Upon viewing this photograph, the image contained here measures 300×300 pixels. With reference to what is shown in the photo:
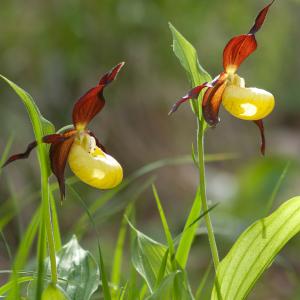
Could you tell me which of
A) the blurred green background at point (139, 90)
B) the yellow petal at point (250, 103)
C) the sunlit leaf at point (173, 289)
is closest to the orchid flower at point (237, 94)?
the yellow petal at point (250, 103)

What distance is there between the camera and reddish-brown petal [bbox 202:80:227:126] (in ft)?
3.62

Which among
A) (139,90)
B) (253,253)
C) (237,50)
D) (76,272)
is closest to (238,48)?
(237,50)

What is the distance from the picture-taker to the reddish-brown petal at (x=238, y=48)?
3.69ft

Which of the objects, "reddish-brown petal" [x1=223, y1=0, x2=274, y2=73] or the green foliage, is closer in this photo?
the green foliage

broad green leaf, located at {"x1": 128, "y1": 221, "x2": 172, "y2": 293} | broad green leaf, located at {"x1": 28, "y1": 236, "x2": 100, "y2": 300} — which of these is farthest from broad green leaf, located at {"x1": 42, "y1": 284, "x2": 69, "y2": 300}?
broad green leaf, located at {"x1": 128, "y1": 221, "x2": 172, "y2": 293}

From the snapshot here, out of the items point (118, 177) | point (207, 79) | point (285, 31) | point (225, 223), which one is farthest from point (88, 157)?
point (285, 31)

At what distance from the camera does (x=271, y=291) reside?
9.62 ft

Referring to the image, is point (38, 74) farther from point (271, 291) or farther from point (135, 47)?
point (271, 291)

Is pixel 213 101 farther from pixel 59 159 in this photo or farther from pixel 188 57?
pixel 59 159

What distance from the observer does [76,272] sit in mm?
1217

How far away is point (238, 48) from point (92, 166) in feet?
1.05

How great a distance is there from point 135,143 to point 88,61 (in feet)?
2.45

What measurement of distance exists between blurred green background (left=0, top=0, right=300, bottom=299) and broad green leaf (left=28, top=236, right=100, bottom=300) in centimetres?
142

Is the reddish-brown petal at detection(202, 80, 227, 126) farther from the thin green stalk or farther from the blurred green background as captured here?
the blurred green background
